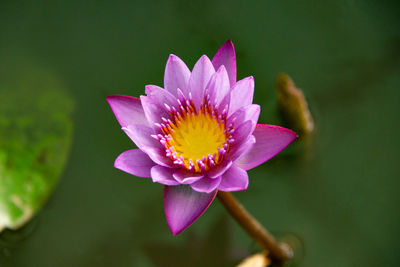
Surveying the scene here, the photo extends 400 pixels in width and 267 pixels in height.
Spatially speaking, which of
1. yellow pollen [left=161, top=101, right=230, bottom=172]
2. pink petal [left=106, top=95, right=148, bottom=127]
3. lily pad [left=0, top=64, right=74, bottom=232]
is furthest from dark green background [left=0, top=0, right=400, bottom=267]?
pink petal [left=106, top=95, right=148, bottom=127]

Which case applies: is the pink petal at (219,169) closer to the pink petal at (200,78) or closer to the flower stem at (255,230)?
the flower stem at (255,230)

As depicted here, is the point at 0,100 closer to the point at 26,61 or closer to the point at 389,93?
the point at 26,61

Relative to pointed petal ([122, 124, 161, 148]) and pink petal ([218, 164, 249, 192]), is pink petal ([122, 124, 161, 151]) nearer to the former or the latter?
pointed petal ([122, 124, 161, 148])

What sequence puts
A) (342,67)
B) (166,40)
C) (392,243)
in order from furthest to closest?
(166,40), (342,67), (392,243)

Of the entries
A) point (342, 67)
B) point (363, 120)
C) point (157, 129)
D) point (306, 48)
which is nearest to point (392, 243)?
point (363, 120)

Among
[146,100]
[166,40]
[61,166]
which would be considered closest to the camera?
[146,100]

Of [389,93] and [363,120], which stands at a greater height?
[389,93]

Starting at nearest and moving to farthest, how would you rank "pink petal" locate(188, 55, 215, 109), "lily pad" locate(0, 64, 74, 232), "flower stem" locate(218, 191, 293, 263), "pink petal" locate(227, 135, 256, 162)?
1. "pink petal" locate(227, 135, 256, 162)
2. "pink petal" locate(188, 55, 215, 109)
3. "flower stem" locate(218, 191, 293, 263)
4. "lily pad" locate(0, 64, 74, 232)

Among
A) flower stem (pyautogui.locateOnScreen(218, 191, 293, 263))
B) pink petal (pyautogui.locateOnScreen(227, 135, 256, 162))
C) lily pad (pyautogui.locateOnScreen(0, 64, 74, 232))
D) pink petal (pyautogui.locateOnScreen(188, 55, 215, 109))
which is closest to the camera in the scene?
pink petal (pyautogui.locateOnScreen(227, 135, 256, 162))
